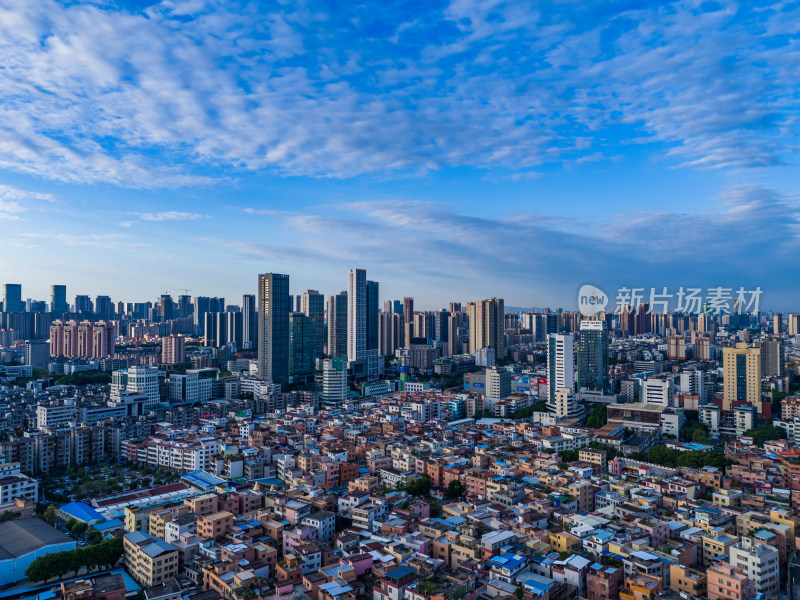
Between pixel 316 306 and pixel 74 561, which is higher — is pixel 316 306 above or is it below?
above

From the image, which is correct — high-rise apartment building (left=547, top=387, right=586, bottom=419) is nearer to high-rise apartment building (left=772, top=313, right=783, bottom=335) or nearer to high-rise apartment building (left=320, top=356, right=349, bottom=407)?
high-rise apartment building (left=320, top=356, right=349, bottom=407)

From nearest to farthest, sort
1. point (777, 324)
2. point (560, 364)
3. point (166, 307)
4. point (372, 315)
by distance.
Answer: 1. point (560, 364)
2. point (372, 315)
3. point (777, 324)
4. point (166, 307)

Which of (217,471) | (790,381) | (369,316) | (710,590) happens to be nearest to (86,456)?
(217,471)

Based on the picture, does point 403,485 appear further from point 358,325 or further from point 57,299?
point 57,299

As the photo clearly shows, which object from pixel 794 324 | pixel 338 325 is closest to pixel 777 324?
pixel 794 324

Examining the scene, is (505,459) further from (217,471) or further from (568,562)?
(217,471)
